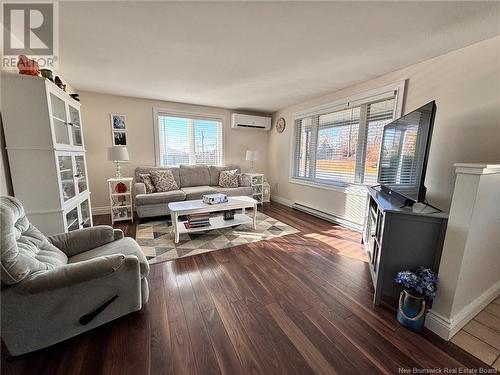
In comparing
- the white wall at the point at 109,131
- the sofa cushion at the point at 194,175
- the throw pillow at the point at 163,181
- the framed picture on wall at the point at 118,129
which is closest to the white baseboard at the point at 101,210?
the white wall at the point at 109,131

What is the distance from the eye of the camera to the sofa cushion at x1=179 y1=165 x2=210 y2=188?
4.24 m

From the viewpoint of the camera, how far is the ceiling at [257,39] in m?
1.49

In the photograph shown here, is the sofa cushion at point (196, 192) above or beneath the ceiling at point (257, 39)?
beneath

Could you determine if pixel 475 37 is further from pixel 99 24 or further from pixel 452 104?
pixel 99 24

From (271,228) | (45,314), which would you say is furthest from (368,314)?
(45,314)

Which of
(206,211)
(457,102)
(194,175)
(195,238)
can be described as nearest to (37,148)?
(206,211)

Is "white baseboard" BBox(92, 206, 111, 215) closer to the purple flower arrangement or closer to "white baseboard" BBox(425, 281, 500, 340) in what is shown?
the purple flower arrangement

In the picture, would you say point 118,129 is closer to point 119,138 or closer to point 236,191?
point 119,138

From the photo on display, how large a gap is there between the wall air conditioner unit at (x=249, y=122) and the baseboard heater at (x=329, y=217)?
2104 millimetres

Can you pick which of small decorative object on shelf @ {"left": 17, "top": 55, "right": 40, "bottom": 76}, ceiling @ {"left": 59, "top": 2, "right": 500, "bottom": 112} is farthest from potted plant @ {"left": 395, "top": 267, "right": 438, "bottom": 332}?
small decorative object on shelf @ {"left": 17, "top": 55, "right": 40, "bottom": 76}

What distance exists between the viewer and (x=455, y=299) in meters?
1.31

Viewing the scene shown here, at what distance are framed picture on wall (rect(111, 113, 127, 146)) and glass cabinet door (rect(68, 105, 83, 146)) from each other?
138 centimetres

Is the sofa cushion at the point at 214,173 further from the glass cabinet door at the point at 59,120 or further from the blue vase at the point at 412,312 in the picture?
the blue vase at the point at 412,312

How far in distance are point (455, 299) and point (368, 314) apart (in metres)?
0.54
